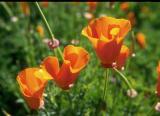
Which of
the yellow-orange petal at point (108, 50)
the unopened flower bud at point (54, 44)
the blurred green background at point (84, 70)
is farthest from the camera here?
the blurred green background at point (84, 70)

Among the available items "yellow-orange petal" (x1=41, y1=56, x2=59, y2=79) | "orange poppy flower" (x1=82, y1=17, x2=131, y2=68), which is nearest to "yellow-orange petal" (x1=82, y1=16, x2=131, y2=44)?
"orange poppy flower" (x1=82, y1=17, x2=131, y2=68)

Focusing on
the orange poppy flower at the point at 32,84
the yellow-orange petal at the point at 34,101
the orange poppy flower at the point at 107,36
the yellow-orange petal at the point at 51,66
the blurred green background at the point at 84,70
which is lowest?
the blurred green background at the point at 84,70

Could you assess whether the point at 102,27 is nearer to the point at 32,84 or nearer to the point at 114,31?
the point at 114,31

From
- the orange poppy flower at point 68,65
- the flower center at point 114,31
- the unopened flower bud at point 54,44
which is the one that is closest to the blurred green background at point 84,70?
the unopened flower bud at point 54,44

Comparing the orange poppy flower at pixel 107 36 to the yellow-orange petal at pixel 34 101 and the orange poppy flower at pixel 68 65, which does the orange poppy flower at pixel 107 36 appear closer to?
the orange poppy flower at pixel 68 65

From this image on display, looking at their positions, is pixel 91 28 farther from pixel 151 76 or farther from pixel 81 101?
pixel 151 76

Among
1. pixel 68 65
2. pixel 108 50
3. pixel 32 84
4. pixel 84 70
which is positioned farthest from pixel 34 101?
pixel 84 70

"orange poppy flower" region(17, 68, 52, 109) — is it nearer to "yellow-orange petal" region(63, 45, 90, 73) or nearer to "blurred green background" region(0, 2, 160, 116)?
"yellow-orange petal" region(63, 45, 90, 73)
